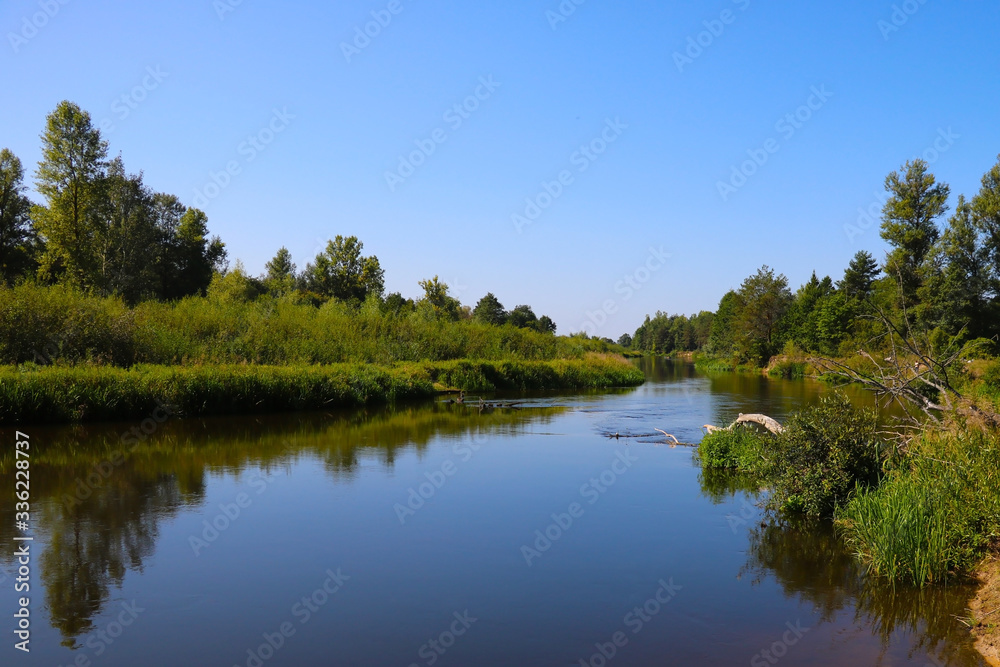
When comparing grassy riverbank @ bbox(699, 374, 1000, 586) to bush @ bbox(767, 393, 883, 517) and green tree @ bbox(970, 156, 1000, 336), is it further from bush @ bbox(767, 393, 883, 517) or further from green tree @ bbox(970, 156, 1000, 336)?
green tree @ bbox(970, 156, 1000, 336)

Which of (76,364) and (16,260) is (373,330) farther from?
(16,260)

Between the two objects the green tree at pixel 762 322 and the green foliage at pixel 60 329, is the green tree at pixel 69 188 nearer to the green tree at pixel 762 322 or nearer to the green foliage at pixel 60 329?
the green foliage at pixel 60 329

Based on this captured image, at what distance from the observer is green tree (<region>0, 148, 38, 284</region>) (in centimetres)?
4163

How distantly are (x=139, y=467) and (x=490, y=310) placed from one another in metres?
67.1

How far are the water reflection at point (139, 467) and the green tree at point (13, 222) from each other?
30.1 metres

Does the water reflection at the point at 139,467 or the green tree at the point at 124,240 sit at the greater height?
the green tree at the point at 124,240

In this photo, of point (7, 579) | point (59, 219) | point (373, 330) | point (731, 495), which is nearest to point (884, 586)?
point (731, 495)

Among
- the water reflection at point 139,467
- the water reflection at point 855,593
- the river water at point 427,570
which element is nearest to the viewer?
the river water at point 427,570

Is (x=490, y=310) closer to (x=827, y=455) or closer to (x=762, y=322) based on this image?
(x=762, y=322)

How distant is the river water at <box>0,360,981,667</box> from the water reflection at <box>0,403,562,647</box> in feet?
0.20

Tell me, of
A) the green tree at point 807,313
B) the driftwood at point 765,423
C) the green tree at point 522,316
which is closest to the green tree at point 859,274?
the green tree at point 807,313

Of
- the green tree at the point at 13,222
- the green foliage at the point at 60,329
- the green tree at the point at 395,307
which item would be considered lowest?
the green foliage at the point at 60,329

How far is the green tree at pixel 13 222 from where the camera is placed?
41.6 m

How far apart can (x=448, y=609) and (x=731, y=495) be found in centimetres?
728
